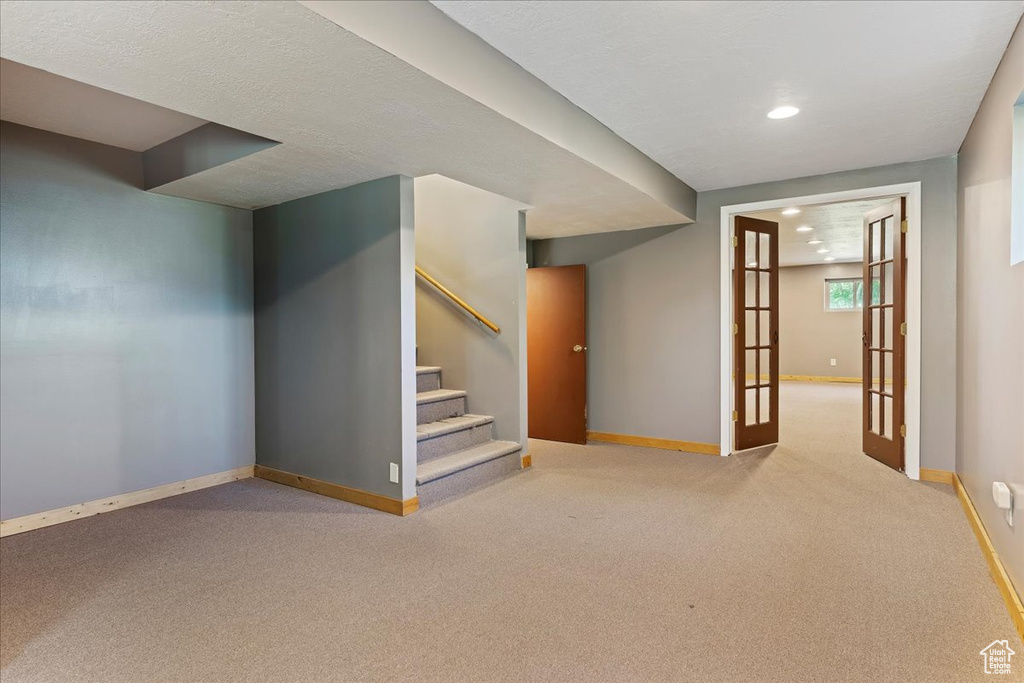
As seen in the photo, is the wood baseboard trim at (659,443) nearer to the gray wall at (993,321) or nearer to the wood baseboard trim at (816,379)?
the gray wall at (993,321)

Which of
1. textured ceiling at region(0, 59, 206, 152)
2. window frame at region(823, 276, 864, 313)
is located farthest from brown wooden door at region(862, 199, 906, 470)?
window frame at region(823, 276, 864, 313)

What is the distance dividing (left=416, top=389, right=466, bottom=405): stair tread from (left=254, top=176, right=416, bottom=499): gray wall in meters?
0.63

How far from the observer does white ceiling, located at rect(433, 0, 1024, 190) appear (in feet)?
6.74

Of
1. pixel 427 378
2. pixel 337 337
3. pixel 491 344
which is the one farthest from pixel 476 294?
pixel 337 337

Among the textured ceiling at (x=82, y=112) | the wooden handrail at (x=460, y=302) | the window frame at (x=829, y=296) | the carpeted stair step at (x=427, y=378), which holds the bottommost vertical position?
the carpeted stair step at (x=427, y=378)

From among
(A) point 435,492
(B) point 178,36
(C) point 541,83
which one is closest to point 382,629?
(A) point 435,492

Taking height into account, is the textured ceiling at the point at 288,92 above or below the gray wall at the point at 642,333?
above

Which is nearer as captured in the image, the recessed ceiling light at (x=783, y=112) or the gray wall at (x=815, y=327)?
the recessed ceiling light at (x=783, y=112)

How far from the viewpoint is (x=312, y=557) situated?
2689 millimetres

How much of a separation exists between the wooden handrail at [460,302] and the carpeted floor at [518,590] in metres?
1.31

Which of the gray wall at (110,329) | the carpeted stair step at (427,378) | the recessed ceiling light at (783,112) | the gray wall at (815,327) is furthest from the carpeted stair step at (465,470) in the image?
the gray wall at (815,327)

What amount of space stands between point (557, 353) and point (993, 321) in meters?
3.41

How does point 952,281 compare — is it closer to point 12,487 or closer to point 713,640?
point 713,640

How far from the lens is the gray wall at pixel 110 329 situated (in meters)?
3.17
